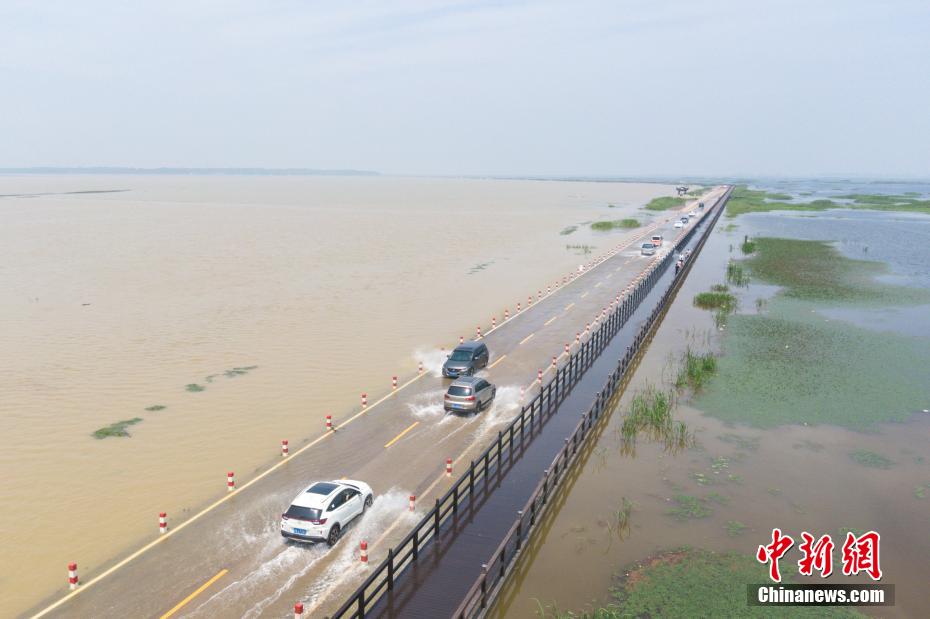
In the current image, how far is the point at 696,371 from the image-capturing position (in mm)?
38344

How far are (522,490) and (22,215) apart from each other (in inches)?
6791

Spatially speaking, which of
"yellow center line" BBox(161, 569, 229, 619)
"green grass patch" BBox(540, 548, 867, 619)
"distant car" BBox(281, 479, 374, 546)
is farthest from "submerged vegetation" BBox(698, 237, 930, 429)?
"yellow center line" BBox(161, 569, 229, 619)

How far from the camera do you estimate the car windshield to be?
1948 centimetres

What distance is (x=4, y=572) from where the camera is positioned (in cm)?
1961

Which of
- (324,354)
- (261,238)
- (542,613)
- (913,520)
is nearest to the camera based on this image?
(542,613)

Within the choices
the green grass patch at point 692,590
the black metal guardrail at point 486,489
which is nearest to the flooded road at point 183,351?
the black metal guardrail at point 486,489

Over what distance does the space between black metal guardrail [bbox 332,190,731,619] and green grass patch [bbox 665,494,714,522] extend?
14.3ft

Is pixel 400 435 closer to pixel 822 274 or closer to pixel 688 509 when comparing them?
pixel 688 509

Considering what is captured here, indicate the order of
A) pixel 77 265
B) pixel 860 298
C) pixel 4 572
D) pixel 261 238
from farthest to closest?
pixel 261 238 < pixel 77 265 < pixel 860 298 < pixel 4 572

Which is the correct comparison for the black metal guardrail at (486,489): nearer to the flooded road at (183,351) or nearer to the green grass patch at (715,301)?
the flooded road at (183,351)

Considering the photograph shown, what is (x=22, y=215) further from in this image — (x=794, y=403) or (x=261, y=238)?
(x=794, y=403)

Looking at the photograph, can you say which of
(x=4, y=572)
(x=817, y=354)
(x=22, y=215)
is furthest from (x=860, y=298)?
(x=22, y=215)

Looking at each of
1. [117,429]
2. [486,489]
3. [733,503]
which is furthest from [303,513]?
[117,429]

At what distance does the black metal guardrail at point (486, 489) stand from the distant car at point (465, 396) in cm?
218
